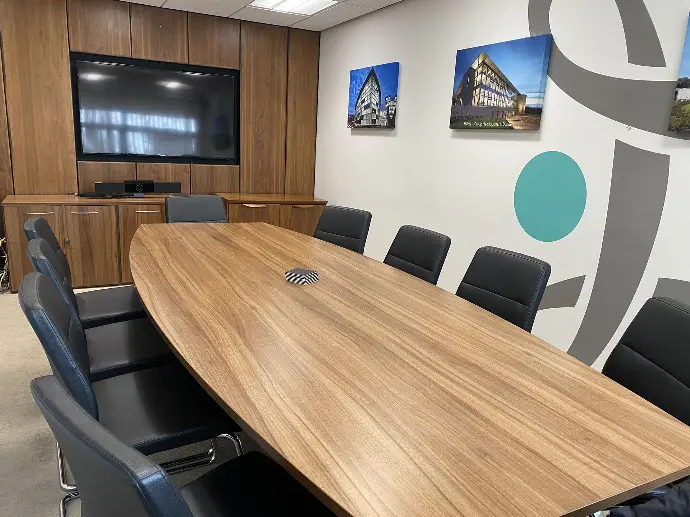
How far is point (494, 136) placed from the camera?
3.73 meters

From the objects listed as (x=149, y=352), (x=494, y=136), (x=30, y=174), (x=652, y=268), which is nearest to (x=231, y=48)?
(x=30, y=174)

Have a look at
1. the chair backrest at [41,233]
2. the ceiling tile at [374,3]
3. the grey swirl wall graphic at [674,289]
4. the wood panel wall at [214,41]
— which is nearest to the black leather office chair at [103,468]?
the chair backrest at [41,233]

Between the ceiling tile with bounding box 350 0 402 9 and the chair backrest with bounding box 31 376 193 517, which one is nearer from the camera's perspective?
the chair backrest with bounding box 31 376 193 517

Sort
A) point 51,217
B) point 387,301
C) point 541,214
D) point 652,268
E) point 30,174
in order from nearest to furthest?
point 387,301 < point 652,268 < point 541,214 < point 51,217 < point 30,174

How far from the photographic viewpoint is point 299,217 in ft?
18.6

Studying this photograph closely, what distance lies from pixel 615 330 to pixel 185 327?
257 centimetres

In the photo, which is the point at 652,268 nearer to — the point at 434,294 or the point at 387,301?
the point at 434,294

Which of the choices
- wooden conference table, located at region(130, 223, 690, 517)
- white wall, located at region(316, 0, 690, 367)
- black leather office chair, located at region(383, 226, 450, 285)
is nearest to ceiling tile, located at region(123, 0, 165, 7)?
white wall, located at region(316, 0, 690, 367)

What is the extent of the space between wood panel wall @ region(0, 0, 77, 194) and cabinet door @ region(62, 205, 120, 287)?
59cm

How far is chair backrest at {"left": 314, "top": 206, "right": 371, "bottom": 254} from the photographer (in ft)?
11.2

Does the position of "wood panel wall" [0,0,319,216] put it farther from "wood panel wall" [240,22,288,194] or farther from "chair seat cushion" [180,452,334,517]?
"chair seat cushion" [180,452,334,517]

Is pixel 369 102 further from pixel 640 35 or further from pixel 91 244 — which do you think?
pixel 91 244

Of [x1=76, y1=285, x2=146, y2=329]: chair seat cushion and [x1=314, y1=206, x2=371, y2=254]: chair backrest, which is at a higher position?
[x1=314, y1=206, x2=371, y2=254]: chair backrest

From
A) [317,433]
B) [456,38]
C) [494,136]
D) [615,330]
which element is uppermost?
[456,38]
